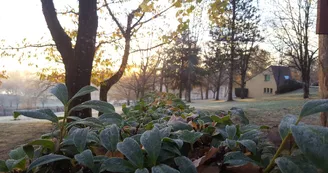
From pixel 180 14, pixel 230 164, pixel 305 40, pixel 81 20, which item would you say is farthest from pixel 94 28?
pixel 305 40

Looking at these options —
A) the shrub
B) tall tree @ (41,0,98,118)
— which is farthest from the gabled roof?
tall tree @ (41,0,98,118)

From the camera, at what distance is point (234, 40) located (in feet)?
88.1

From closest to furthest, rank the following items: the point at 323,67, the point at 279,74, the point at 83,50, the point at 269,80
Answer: the point at 323,67 < the point at 83,50 < the point at 279,74 < the point at 269,80

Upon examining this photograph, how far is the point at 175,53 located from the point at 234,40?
8.21m

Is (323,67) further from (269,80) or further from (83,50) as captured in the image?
(269,80)

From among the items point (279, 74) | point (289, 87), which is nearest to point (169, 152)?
point (289, 87)

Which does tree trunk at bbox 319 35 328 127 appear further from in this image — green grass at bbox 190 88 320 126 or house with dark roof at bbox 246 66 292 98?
house with dark roof at bbox 246 66 292 98

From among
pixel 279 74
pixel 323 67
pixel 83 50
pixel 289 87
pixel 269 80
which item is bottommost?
pixel 323 67

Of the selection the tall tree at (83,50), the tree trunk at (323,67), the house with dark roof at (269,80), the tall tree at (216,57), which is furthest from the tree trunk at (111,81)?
the house with dark roof at (269,80)

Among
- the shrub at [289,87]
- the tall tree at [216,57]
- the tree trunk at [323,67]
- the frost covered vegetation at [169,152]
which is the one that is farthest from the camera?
the shrub at [289,87]

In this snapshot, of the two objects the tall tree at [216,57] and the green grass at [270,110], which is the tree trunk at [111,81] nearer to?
the green grass at [270,110]

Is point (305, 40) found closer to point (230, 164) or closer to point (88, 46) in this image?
point (88, 46)

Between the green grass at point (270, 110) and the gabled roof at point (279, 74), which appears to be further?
the gabled roof at point (279, 74)

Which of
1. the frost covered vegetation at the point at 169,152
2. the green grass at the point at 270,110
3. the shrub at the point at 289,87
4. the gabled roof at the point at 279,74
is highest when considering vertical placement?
the gabled roof at the point at 279,74
